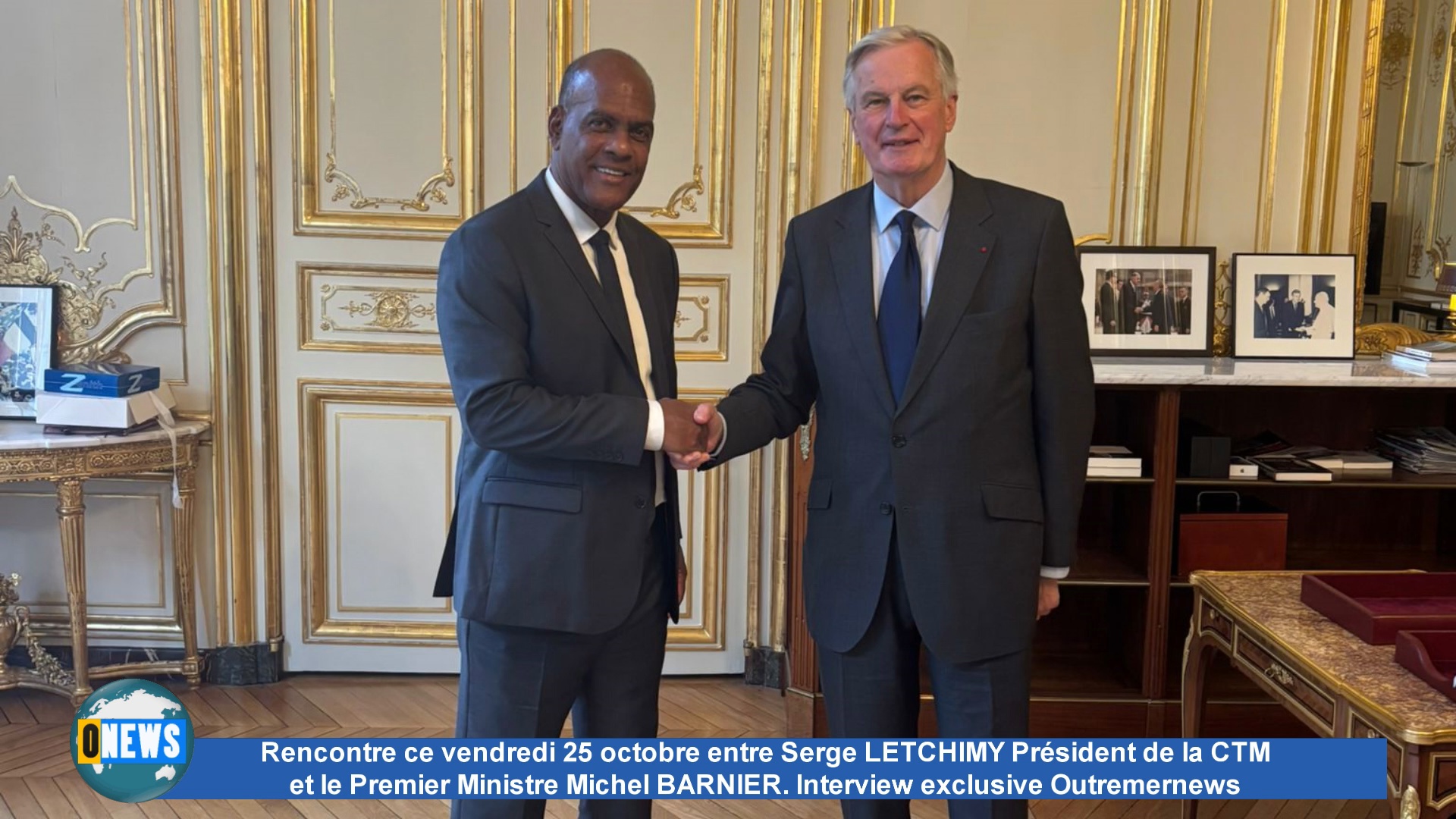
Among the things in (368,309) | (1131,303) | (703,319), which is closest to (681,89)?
(703,319)

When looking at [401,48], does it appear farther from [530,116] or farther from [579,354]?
[579,354]

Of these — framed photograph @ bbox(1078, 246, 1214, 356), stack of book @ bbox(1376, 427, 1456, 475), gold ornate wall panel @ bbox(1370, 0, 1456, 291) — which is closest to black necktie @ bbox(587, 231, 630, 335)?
framed photograph @ bbox(1078, 246, 1214, 356)

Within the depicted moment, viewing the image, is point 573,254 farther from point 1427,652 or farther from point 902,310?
point 1427,652

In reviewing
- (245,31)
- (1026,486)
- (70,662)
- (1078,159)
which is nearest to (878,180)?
(1026,486)

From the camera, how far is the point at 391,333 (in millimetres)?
3955

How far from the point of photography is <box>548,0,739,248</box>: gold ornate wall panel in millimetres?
3846

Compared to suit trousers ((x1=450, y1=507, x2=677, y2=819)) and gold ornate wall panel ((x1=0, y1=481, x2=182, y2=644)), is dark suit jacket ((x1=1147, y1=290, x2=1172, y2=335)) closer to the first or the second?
suit trousers ((x1=450, y1=507, x2=677, y2=819))

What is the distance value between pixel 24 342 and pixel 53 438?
1.67ft

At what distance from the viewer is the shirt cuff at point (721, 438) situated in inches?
87.3

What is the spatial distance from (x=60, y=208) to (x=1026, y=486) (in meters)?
3.22

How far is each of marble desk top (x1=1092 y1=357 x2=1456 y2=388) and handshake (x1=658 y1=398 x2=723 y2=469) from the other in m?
1.46

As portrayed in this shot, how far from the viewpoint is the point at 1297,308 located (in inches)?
147
